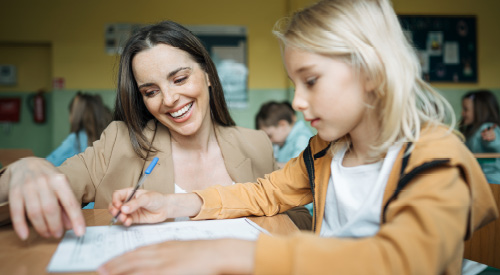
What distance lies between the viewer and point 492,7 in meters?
5.59

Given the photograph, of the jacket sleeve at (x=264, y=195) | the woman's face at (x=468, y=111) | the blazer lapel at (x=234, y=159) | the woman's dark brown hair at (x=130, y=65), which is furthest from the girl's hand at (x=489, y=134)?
the jacket sleeve at (x=264, y=195)

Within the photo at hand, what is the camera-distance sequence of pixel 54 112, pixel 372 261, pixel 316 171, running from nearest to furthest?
pixel 372 261, pixel 316 171, pixel 54 112

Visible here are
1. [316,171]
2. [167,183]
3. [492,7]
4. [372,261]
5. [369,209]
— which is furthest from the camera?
[492,7]

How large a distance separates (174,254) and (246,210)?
47 centimetres

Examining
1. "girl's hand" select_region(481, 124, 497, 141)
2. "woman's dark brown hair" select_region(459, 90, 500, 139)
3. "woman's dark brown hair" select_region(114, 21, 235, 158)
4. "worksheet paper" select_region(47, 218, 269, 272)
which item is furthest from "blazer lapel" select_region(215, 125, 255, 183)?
"woman's dark brown hair" select_region(459, 90, 500, 139)

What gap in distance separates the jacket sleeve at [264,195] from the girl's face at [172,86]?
449 mm

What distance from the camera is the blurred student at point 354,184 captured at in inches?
20.4

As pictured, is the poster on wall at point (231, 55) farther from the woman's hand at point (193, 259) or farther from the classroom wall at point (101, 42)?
the woman's hand at point (193, 259)

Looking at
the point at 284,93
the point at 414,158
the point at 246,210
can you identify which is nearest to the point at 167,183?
the point at 246,210

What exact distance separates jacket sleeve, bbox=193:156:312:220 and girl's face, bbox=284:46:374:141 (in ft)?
0.75

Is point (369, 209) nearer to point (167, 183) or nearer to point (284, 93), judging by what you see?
point (167, 183)

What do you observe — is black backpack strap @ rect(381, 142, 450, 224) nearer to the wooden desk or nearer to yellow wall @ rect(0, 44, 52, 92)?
the wooden desk

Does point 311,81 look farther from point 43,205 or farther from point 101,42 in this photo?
point 101,42

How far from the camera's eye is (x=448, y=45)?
18.1 ft
